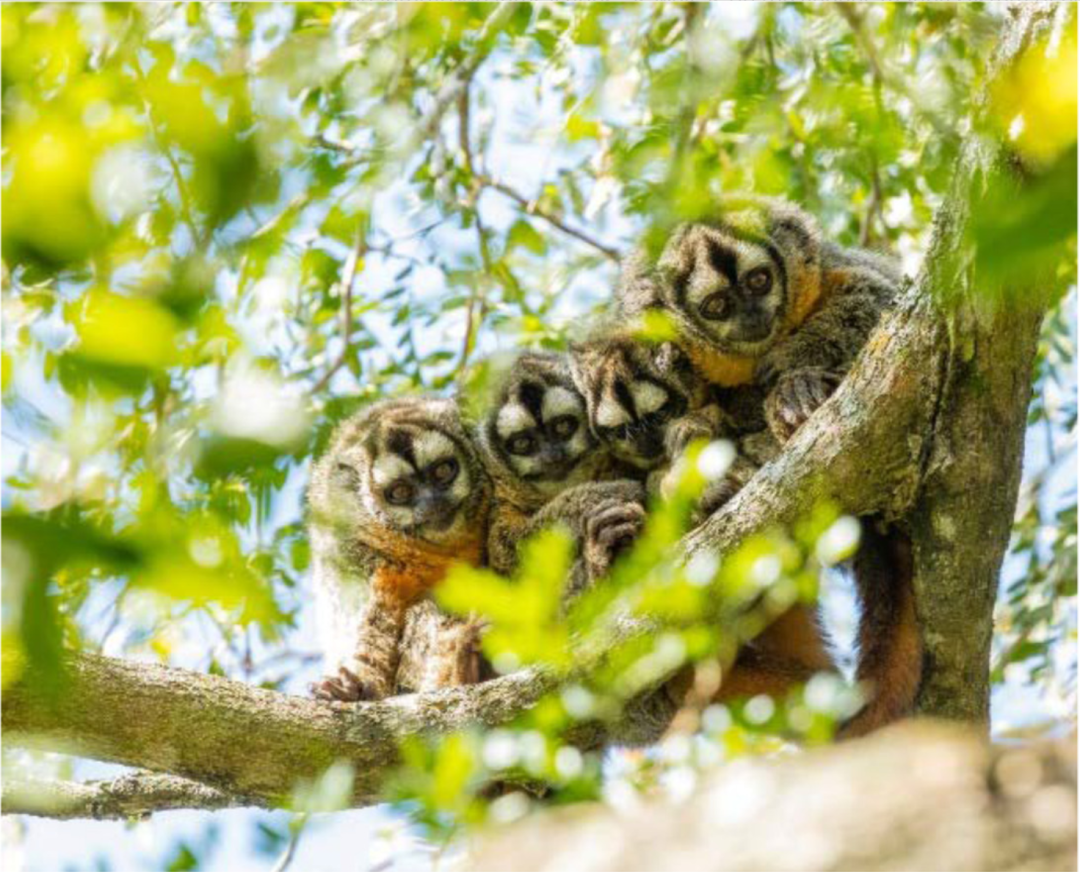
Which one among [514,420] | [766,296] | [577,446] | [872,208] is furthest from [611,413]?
[872,208]

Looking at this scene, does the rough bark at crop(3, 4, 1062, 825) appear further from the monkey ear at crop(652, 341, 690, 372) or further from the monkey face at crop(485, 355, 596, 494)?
the monkey face at crop(485, 355, 596, 494)

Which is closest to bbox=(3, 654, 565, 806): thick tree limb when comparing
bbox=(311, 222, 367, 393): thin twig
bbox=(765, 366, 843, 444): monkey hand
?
bbox=(765, 366, 843, 444): monkey hand

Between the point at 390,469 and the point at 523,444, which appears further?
the point at 390,469

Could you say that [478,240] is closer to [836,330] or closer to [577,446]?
[577,446]

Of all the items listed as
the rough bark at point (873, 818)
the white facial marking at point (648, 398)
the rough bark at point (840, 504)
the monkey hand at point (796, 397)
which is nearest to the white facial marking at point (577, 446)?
the white facial marking at point (648, 398)

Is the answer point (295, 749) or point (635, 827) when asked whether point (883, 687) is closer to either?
point (295, 749)

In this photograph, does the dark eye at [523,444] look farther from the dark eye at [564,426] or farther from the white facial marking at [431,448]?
the white facial marking at [431,448]

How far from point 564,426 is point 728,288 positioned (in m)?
1.35

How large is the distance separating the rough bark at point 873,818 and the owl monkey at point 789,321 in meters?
4.09

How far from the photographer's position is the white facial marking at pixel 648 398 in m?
8.14

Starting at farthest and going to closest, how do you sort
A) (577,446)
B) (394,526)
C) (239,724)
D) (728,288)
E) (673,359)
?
(394,526), (577,446), (673,359), (728,288), (239,724)

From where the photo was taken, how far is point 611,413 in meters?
8.24

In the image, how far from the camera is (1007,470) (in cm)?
671

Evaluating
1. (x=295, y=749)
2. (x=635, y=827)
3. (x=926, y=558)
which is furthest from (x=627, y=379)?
(x=635, y=827)
